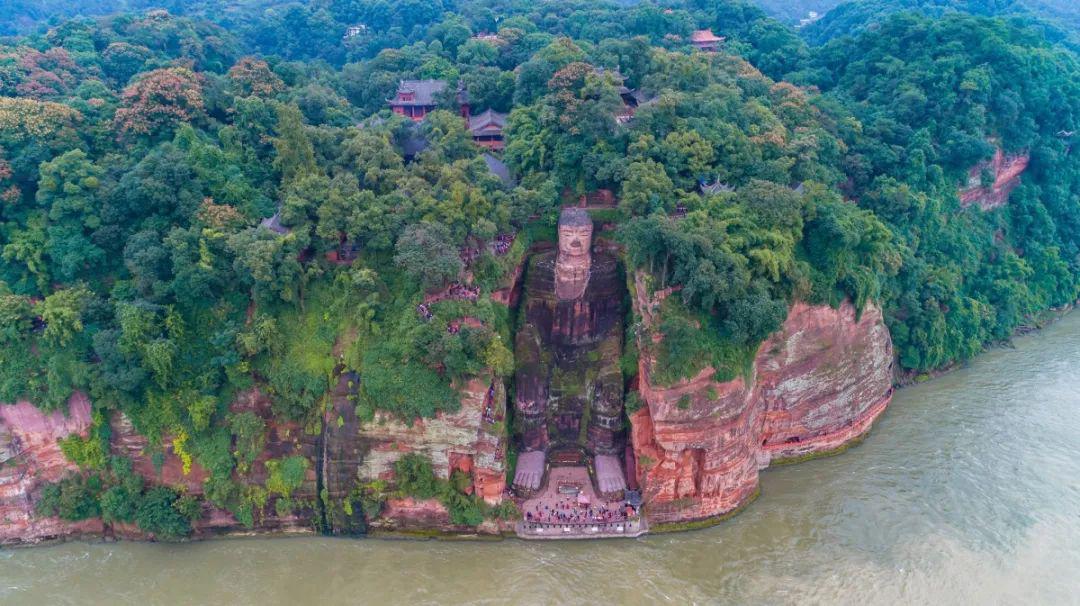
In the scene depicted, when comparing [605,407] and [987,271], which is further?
[987,271]

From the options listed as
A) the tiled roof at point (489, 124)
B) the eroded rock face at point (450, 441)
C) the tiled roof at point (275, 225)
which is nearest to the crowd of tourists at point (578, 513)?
the eroded rock face at point (450, 441)

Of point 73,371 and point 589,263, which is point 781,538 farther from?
point 73,371

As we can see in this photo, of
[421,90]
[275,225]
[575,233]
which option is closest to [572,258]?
[575,233]

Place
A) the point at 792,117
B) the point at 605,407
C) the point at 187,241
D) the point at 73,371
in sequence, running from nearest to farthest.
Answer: the point at 73,371 < the point at 187,241 < the point at 605,407 < the point at 792,117

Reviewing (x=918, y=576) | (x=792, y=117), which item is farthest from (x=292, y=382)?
(x=792, y=117)

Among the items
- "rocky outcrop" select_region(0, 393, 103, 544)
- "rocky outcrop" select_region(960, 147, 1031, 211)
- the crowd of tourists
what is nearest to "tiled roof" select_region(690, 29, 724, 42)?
"rocky outcrop" select_region(960, 147, 1031, 211)

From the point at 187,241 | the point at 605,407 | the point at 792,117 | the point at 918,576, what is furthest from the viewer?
the point at 792,117
